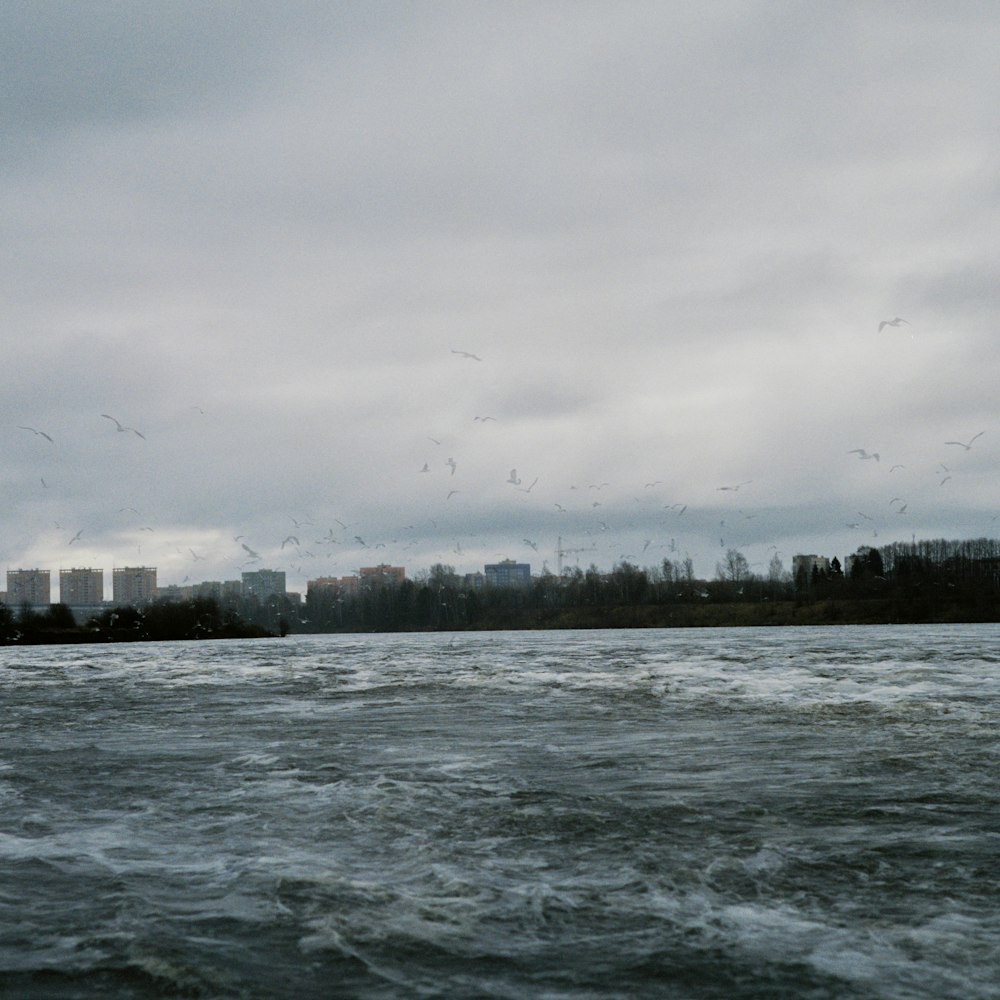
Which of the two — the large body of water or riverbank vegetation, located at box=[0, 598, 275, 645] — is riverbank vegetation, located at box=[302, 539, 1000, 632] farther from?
the large body of water

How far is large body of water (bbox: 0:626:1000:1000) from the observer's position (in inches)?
262

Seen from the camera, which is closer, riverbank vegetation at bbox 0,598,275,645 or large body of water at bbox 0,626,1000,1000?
large body of water at bbox 0,626,1000,1000

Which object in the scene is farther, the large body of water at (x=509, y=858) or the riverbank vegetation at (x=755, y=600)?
the riverbank vegetation at (x=755, y=600)

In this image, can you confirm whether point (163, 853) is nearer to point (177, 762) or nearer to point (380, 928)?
point (380, 928)

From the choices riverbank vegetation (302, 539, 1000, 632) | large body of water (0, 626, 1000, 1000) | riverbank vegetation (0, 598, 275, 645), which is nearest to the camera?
large body of water (0, 626, 1000, 1000)

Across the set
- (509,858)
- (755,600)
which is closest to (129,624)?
(755,600)

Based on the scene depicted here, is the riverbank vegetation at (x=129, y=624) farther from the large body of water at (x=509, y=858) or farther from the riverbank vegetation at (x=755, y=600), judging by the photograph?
the large body of water at (x=509, y=858)

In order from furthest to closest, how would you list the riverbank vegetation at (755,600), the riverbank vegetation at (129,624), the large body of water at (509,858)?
the riverbank vegetation at (755,600)
the riverbank vegetation at (129,624)
the large body of water at (509,858)

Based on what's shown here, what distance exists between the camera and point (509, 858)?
31.4ft

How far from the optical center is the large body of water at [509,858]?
6656mm

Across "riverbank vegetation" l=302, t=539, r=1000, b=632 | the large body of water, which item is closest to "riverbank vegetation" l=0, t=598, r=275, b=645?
"riverbank vegetation" l=302, t=539, r=1000, b=632

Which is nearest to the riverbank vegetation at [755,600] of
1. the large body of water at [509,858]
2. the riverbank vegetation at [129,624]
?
the riverbank vegetation at [129,624]

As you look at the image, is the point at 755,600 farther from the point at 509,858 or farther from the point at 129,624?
the point at 509,858

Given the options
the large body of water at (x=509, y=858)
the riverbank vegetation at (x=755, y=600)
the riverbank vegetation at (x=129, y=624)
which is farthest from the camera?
the riverbank vegetation at (x=755, y=600)
